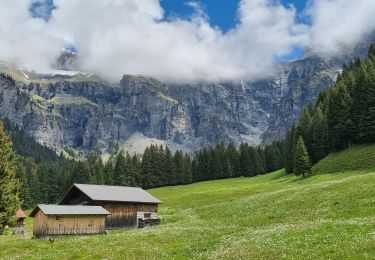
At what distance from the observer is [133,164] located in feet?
508

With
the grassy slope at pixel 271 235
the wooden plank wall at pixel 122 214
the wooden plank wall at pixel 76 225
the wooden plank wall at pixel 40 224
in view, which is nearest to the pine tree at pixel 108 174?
the wooden plank wall at pixel 122 214

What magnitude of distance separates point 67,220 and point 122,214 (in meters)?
12.8

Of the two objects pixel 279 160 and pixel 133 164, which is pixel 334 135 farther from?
pixel 133 164

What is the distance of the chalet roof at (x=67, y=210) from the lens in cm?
5460

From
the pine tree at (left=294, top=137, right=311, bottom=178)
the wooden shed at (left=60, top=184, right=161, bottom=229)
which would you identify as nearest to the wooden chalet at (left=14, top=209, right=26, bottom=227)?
the wooden shed at (left=60, top=184, right=161, bottom=229)

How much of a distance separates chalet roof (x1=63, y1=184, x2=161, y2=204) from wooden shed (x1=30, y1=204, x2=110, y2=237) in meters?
5.41

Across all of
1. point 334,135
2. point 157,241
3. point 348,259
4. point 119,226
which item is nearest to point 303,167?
point 334,135

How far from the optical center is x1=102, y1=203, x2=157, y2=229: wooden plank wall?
65.9 m

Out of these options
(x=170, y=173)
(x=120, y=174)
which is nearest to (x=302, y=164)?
(x=170, y=173)

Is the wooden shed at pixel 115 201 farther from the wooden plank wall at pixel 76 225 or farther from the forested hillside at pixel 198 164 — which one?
the forested hillside at pixel 198 164

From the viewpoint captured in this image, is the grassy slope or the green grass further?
the green grass

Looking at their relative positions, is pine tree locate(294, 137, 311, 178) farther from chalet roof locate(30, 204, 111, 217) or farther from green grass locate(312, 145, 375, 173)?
chalet roof locate(30, 204, 111, 217)

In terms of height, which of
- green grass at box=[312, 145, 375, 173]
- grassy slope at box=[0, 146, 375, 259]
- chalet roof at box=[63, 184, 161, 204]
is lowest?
grassy slope at box=[0, 146, 375, 259]

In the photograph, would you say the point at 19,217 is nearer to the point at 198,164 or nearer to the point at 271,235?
the point at 271,235
